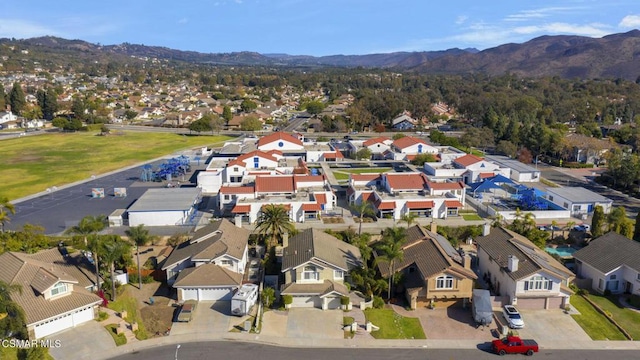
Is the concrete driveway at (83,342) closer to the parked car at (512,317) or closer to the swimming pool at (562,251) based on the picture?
the parked car at (512,317)

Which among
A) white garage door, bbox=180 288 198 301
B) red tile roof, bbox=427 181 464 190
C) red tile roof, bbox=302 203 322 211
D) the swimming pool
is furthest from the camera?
red tile roof, bbox=427 181 464 190

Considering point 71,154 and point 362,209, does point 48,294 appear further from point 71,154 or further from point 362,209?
point 71,154

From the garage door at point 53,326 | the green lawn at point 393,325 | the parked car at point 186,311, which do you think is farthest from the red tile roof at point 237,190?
the garage door at point 53,326

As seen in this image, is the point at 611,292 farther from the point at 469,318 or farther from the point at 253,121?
the point at 253,121

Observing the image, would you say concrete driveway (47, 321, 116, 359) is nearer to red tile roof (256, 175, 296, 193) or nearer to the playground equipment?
red tile roof (256, 175, 296, 193)

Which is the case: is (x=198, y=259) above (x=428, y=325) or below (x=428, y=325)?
above

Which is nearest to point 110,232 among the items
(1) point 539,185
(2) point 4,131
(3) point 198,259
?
(3) point 198,259

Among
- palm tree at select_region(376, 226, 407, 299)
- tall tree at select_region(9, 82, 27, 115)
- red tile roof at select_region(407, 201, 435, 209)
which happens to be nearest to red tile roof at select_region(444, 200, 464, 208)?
red tile roof at select_region(407, 201, 435, 209)
